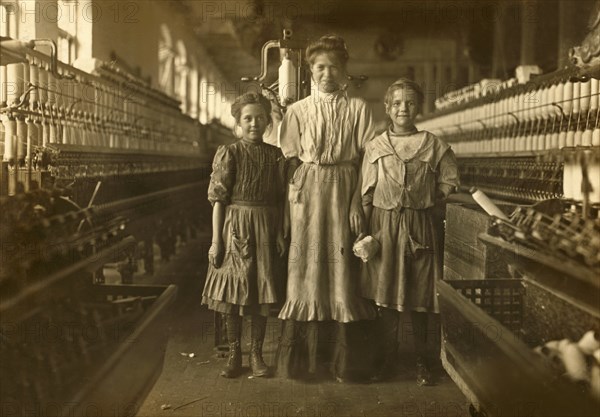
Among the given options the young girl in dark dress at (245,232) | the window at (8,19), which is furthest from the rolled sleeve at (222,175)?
the window at (8,19)

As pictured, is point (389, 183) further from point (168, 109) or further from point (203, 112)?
point (203, 112)

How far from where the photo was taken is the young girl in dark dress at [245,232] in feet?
11.8

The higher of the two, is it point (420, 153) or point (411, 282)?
point (420, 153)

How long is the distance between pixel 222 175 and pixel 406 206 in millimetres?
1007

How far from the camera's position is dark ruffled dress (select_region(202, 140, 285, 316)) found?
11.8ft

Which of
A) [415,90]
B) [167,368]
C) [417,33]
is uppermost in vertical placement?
[417,33]

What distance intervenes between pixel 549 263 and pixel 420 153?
4.99ft

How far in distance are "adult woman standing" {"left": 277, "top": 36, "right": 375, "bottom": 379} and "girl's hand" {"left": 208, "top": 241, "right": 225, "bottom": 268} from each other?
38 cm

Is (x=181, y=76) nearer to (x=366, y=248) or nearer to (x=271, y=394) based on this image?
(x=366, y=248)

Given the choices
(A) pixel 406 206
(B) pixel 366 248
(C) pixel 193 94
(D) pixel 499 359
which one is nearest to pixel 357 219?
(B) pixel 366 248

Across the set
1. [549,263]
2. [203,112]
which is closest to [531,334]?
[549,263]

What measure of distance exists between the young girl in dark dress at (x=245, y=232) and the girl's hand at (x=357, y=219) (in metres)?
0.42

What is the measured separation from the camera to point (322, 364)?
12.3 feet

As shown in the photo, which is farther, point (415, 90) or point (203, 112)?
point (203, 112)
